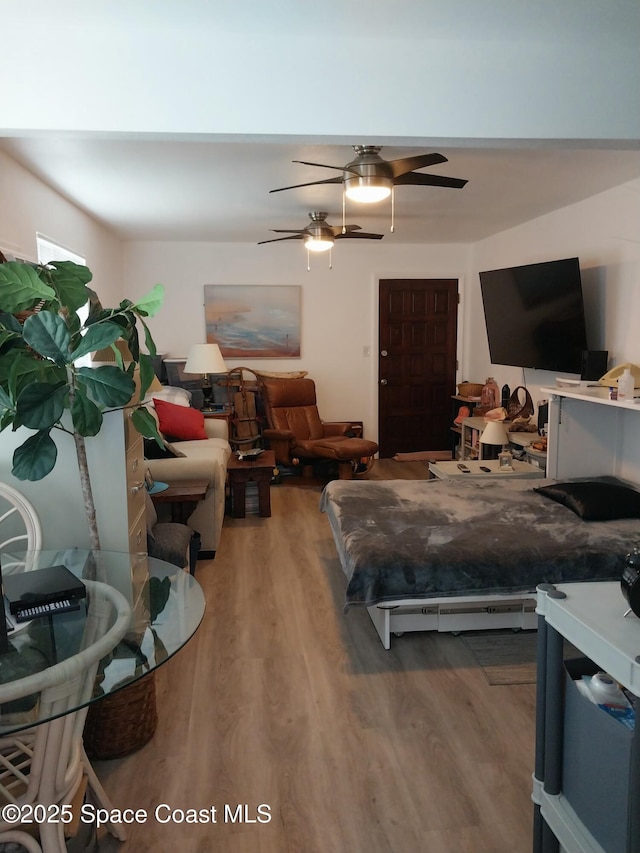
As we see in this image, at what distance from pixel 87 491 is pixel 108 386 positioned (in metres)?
0.41

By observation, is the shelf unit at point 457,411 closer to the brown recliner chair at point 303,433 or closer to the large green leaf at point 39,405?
the brown recliner chair at point 303,433

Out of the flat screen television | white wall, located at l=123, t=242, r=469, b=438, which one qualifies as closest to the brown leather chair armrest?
white wall, located at l=123, t=242, r=469, b=438

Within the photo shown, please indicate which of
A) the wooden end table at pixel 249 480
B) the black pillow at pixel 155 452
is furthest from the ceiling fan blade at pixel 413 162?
the wooden end table at pixel 249 480

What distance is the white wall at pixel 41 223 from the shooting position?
3.49 m

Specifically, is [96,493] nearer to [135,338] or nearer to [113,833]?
[135,338]

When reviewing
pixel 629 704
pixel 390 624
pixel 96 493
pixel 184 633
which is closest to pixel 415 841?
pixel 629 704

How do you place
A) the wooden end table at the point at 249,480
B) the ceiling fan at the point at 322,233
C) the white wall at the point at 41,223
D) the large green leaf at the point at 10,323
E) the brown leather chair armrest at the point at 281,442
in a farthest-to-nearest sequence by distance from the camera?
1. the brown leather chair armrest at the point at 281,442
2. the ceiling fan at the point at 322,233
3. the wooden end table at the point at 249,480
4. the white wall at the point at 41,223
5. the large green leaf at the point at 10,323

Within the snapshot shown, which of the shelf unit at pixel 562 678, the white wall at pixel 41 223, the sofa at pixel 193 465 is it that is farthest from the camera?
the sofa at pixel 193 465

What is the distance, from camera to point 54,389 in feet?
6.60

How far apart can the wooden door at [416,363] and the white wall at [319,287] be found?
0.37 feet

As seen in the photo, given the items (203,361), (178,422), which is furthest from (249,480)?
(203,361)

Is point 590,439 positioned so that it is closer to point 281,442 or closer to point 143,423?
point 281,442

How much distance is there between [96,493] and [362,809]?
1396 mm

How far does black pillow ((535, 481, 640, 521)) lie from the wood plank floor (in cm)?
100
